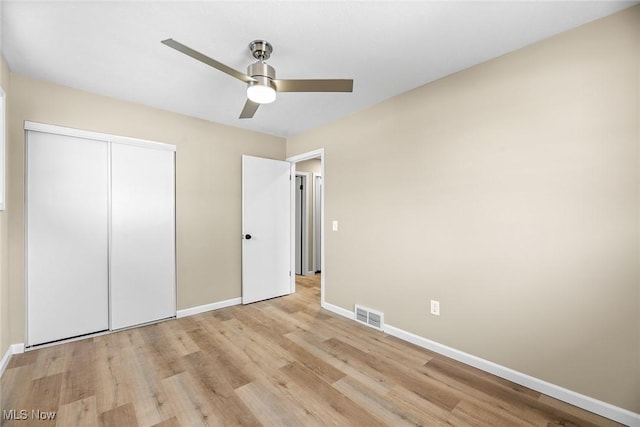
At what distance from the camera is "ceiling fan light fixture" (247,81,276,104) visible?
179 centimetres

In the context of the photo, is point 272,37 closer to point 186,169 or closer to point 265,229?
point 186,169

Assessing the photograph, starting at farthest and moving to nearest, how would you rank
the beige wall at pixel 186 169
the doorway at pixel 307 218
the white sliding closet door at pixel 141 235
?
1. the doorway at pixel 307 218
2. the white sliding closet door at pixel 141 235
3. the beige wall at pixel 186 169

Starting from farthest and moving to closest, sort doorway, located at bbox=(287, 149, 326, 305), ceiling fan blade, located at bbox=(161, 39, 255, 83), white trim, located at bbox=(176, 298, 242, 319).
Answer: doorway, located at bbox=(287, 149, 326, 305), white trim, located at bbox=(176, 298, 242, 319), ceiling fan blade, located at bbox=(161, 39, 255, 83)

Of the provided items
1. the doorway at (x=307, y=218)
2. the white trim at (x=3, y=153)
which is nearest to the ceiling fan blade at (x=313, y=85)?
the white trim at (x=3, y=153)

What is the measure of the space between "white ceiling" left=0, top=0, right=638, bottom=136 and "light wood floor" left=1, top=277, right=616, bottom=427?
2.43 metres

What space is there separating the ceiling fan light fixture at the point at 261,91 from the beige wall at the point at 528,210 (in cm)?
145

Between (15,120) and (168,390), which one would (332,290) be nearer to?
(168,390)

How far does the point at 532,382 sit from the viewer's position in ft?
6.23

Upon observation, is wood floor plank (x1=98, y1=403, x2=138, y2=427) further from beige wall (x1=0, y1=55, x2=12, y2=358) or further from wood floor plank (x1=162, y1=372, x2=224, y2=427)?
beige wall (x1=0, y1=55, x2=12, y2=358)

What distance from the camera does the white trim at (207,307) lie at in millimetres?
3255

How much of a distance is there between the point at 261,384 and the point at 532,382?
192cm

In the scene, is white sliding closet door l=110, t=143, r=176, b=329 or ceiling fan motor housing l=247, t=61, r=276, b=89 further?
white sliding closet door l=110, t=143, r=176, b=329

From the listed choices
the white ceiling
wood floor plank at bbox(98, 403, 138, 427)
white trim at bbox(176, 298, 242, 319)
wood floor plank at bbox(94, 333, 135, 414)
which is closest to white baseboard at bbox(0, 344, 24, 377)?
wood floor plank at bbox(94, 333, 135, 414)

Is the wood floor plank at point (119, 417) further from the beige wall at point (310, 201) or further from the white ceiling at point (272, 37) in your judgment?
the beige wall at point (310, 201)
